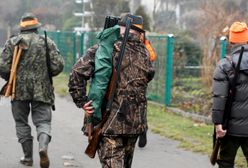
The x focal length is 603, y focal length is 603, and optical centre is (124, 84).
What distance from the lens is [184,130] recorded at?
1045 cm

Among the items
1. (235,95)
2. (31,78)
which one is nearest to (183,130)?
(31,78)

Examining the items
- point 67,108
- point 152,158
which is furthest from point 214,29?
point 152,158

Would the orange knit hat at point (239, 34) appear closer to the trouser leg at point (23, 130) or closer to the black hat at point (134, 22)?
the black hat at point (134, 22)

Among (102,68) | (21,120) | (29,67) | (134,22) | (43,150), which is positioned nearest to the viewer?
(102,68)

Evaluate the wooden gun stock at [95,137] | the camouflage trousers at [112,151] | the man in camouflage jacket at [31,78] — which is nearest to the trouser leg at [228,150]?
the camouflage trousers at [112,151]

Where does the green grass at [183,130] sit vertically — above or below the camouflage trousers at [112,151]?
below

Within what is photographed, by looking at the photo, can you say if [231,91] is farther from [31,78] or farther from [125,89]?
[31,78]

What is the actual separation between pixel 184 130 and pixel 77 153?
2663 mm

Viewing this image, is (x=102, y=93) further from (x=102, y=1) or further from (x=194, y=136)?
(x=102, y=1)

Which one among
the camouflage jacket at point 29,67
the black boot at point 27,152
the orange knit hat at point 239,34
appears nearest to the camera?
the orange knit hat at point 239,34

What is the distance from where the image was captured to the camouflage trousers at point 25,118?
294 inches

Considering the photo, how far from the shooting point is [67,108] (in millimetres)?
13367

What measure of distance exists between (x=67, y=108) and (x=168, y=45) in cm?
263

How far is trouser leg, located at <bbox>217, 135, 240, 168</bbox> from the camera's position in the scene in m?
5.89
